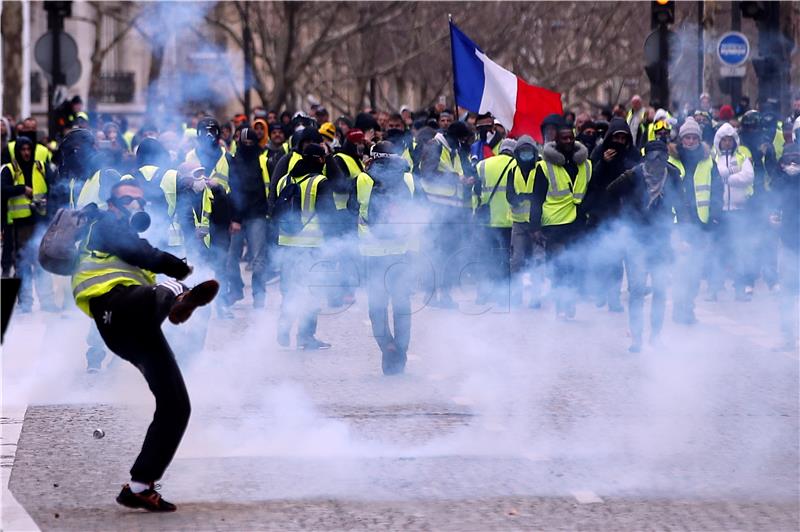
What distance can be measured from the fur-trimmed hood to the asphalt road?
1.36 meters

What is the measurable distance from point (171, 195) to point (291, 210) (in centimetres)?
99

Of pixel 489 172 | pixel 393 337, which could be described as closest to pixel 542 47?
pixel 489 172

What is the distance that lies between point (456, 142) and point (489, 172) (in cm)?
39

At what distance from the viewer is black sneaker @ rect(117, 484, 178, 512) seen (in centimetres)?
731

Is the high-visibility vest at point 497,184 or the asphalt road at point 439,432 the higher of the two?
the high-visibility vest at point 497,184

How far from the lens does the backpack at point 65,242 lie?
7.50 m

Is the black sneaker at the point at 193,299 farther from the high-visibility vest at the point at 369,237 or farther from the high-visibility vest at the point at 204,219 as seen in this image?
the high-visibility vest at the point at 204,219

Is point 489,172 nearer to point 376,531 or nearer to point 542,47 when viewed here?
point 376,531

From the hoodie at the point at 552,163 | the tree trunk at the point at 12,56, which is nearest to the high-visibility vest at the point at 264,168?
the hoodie at the point at 552,163

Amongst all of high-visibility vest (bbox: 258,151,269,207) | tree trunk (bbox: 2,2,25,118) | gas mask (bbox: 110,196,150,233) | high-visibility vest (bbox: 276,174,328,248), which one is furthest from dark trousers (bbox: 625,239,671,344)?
tree trunk (bbox: 2,2,25,118)

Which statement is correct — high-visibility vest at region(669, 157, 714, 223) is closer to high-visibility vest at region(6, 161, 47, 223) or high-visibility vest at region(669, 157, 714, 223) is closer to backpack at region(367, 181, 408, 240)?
backpack at region(367, 181, 408, 240)

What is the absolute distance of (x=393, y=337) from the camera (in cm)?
1145

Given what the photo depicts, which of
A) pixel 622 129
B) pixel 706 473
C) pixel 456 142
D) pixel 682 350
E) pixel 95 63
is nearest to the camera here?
pixel 706 473

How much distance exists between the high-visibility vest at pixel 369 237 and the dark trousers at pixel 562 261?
3.29 meters
